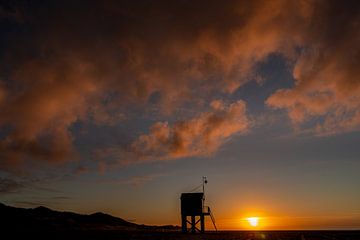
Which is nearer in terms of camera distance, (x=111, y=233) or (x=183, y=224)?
(x=111, y=233)

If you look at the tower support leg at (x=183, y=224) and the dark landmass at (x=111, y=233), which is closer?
the dark landmass at (x=111, y=233)

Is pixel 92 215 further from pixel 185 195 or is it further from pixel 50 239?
pixel 50 239

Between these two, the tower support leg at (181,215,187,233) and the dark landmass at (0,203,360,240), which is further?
the tower support leg at (181,215,187,233)

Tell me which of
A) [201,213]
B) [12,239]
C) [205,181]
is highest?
[205,181]

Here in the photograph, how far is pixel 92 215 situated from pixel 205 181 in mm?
70373

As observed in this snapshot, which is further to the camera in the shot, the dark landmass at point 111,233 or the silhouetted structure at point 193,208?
the silhouetted structure at point 193,208

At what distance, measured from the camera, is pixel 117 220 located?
376 feet

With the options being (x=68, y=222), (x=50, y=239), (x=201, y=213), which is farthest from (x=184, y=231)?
(x=68, y=222)

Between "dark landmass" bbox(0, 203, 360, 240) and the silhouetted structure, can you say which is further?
the silhouetted structure

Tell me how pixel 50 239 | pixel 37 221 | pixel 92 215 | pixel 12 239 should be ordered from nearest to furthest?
1. pixel 12 239
2. pixel 50 239
3. pixel 37 221
4. pixel 92 215

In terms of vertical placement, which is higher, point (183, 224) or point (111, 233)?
point (183, 224)

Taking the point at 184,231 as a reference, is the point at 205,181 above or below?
above

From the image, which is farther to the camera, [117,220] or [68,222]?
[117,220]

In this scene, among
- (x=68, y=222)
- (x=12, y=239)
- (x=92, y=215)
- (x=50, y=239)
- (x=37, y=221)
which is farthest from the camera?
(x=92, y=215)
